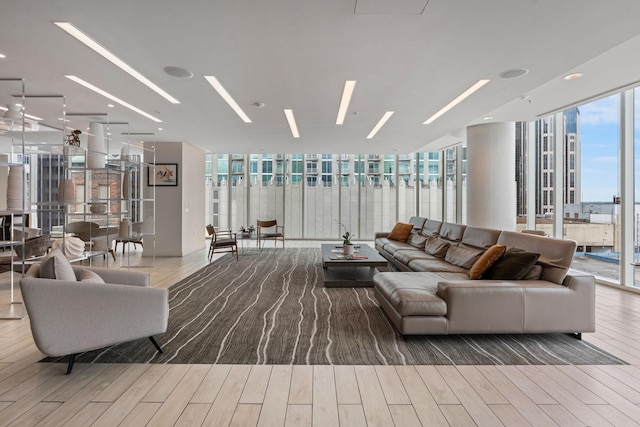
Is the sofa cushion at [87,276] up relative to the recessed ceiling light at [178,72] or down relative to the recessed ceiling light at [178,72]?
down

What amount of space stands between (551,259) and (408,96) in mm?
2605

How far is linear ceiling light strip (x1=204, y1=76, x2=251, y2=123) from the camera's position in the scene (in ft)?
13.0

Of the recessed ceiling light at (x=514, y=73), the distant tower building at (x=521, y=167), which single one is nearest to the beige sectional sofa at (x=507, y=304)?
the recessed ceiling light at (x=514, y=73)

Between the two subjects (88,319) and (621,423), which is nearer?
(621,423)

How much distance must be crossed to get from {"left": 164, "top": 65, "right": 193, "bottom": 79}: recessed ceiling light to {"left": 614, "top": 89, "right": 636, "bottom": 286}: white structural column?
600 cm

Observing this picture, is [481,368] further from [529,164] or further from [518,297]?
[529,164]

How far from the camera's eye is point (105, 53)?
3.27m

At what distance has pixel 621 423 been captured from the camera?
6.15 ft

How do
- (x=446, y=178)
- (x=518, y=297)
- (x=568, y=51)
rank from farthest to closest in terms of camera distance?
1. (x=446, y=178)
2. (x=568, y=51)
3. (x=518, y=297)

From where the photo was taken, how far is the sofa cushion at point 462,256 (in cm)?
422

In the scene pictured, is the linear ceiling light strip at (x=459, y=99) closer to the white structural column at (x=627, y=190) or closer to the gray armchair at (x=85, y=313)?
the white structural column at (x=627, y=190)

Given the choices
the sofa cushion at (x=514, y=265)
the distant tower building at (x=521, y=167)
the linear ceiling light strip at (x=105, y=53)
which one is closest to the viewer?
the linear ceiling light strip at (x=105, y=53)

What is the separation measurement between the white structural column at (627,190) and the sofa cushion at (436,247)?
2486 mm

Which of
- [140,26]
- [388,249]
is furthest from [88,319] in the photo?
[388,249]
